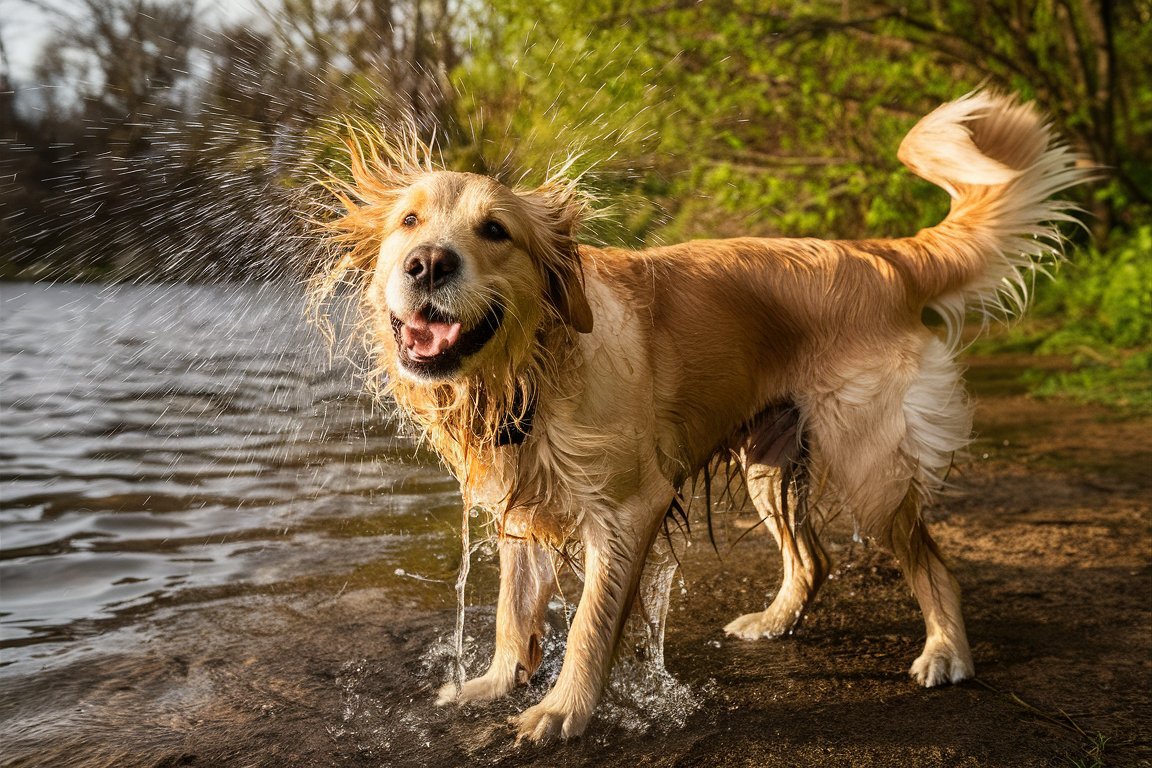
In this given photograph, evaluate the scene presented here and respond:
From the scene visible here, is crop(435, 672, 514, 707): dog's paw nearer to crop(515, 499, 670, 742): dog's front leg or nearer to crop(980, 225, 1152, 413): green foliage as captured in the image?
crop(515, 499, 670, 742): dog's front leg

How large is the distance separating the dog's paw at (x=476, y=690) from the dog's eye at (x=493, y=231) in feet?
5.21

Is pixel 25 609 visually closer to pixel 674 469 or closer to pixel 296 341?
pixel 674 469

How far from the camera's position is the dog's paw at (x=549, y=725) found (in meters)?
3.12

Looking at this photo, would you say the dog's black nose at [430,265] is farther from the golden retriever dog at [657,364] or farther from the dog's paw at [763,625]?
the dog's paw at [763,625]

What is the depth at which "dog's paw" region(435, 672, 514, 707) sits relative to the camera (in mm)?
3465

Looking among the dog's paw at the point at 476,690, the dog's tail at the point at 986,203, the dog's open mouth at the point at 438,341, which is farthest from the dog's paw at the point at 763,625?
the dog's open mouth at the point at 438,341

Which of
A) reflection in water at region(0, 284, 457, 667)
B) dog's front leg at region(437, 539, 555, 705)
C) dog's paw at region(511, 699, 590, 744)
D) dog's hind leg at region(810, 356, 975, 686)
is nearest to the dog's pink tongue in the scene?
reflection in water at region(0, 284, 457, 667)

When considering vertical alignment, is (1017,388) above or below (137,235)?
below

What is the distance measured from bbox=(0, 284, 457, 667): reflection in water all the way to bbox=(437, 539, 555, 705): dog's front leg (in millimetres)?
977

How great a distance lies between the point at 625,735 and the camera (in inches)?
125

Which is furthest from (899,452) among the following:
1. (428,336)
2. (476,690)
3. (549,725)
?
(428,336)

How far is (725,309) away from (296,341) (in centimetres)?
600

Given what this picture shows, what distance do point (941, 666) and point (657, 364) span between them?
4.99ft

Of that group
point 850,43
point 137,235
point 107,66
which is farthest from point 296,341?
point 850,43
